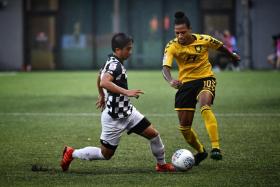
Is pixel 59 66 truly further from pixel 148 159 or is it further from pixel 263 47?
pixel 148 159

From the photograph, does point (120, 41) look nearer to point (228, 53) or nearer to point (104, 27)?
point (228, 53)

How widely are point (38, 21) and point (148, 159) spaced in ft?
116

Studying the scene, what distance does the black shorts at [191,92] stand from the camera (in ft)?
34.1

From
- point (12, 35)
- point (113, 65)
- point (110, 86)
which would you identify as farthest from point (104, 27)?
point (110, 86)

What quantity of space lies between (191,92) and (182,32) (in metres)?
0.81

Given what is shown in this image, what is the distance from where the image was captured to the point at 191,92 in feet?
34.3

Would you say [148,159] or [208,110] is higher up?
[208,110]

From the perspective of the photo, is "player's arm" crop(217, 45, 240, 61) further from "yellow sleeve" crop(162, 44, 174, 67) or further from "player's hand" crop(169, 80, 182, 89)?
"player's hand" crop(169, 80, 182, 89)

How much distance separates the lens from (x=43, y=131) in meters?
14.1

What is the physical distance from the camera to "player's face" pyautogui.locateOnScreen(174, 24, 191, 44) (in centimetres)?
1021

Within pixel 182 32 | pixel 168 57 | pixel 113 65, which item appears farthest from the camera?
pixel 168 57

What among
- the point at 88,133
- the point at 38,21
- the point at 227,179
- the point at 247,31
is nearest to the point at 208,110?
the point at 227,179

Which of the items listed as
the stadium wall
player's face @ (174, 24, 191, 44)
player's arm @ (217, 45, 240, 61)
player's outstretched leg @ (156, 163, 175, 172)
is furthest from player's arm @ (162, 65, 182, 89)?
the stadium wall

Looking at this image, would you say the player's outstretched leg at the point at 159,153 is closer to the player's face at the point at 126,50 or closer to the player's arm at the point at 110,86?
the player's arm at the point at 110,86
